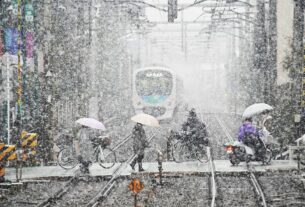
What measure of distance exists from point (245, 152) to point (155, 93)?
1637 cm

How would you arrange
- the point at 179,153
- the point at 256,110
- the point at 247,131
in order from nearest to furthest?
the point at 247,131 → the point at 256,110 → the point at 179,153

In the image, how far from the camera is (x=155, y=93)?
104ft

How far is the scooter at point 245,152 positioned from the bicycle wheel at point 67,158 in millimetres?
3853

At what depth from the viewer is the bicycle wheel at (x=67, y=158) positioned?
50.3 feet

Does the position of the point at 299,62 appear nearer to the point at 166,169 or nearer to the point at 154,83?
the point at 166,169

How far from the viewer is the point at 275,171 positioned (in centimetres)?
1488

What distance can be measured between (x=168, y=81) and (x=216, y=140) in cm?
683

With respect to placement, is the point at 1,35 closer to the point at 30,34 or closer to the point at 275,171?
the point at 30,34

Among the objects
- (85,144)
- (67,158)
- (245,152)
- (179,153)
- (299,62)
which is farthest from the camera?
(299,62)

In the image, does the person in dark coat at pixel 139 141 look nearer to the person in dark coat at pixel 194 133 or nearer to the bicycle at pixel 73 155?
the bicycle at pixel 73 155

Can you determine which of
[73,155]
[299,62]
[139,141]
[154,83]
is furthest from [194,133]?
[154,83]

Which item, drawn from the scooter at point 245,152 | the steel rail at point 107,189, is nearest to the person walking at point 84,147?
the steel rail at point 107,189

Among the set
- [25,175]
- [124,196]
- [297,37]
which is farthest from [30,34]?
[124,196]

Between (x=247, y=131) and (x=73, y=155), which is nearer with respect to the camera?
(x=247, y=131)
